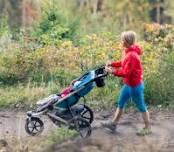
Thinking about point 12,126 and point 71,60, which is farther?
point 71,60

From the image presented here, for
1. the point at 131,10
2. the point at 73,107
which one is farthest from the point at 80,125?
the point at 131,10

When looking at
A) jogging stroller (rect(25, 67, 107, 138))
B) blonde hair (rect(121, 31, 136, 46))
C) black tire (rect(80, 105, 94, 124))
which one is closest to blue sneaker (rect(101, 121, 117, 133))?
black tire (rect(80, 105, 94, 124))

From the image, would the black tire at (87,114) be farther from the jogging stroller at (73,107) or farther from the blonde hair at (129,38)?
the blonde hair at (129,38)

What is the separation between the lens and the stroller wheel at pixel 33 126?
10.8 metres

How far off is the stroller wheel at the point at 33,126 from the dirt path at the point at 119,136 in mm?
110

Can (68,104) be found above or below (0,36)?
below

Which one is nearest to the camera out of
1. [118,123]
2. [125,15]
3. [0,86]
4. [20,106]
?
[118,123]

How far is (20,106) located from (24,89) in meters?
0.80

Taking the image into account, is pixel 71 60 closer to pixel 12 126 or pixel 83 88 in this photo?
pixel 12 126

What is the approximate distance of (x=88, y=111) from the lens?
1092cm

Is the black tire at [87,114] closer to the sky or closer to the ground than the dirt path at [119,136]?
closer to the sky

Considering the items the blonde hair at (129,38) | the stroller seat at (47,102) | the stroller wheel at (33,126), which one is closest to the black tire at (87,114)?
the stroller seat at (47,102)

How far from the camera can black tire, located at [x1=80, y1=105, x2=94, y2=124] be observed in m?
10.8

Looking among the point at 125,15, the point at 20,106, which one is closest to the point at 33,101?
the point at 20,106
